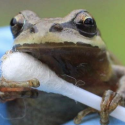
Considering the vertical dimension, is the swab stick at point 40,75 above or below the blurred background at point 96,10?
above

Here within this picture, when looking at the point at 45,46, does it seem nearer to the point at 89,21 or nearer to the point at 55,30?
the point at 55,30

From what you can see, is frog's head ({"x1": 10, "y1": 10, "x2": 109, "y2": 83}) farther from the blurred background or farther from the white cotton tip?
the blurred background

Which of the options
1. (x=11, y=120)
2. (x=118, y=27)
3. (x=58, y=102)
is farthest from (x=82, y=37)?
(x=118, y=27)

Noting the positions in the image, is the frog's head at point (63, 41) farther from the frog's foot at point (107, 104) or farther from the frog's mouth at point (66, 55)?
the frog's foot at point (107, 104)

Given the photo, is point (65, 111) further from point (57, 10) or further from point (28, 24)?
point (57, 10)

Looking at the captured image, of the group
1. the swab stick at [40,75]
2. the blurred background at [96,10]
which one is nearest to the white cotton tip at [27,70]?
the swab stick at [40,75]

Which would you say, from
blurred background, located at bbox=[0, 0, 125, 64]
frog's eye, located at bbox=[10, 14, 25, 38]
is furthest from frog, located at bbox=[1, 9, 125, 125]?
blurred background, located at bbox=[0, 0, 125, 64]
